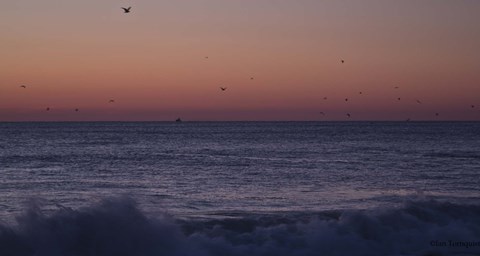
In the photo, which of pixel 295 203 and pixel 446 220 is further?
pixel 295 203

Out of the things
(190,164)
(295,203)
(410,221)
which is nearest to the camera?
(410,221)

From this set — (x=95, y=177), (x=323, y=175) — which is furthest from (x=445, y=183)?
(x=95, y=177)

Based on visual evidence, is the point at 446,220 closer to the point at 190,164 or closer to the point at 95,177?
the point at 95,177

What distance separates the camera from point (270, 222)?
1817 cm

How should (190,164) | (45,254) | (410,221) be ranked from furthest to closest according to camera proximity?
(190,164)
(410,221)
(45,254)

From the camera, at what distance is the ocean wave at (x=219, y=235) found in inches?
596

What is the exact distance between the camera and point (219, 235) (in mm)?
16609

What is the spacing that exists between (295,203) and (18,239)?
33.4 ft

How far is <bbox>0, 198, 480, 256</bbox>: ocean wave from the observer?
15133 mm

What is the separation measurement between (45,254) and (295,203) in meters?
9.87

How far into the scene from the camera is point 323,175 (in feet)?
104

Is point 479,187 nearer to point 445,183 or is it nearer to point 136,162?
point 445,183

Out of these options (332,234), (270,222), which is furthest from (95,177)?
(332,234)

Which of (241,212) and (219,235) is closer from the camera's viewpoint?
(219,235)
